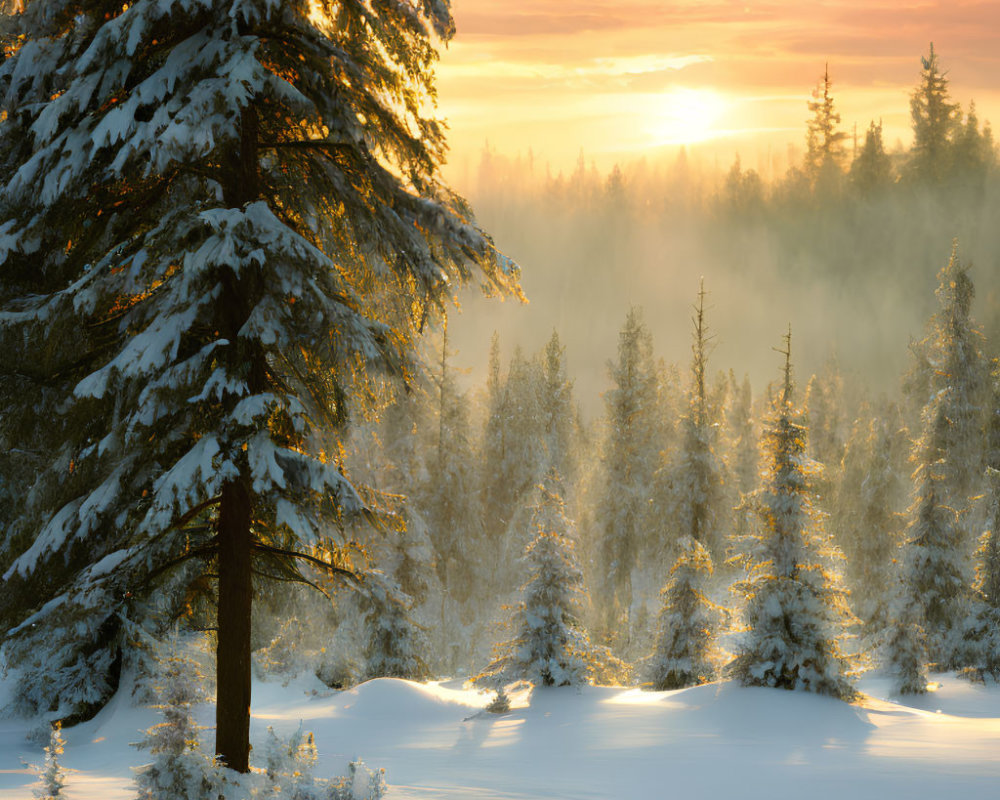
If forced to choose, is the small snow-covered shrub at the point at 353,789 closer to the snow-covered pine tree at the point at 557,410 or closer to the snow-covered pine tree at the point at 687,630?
the snow-covered pine tree at the point at 687,630

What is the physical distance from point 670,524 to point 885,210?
103234mm

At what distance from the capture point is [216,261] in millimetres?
6016

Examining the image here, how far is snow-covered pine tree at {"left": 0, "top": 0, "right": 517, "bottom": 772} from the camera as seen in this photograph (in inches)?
245

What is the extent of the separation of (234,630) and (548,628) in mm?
9398

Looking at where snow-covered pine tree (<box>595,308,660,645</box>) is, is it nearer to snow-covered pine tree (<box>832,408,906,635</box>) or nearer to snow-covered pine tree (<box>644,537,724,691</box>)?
snow-covered pine tree (<box>832,408,906,635</box>)

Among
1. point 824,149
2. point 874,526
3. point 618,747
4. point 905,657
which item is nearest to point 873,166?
point 824,149

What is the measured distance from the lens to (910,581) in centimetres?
2298

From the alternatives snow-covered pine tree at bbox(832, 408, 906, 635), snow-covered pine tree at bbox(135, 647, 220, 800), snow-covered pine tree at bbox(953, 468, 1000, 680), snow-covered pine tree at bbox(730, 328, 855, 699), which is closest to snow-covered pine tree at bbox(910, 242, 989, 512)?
snow-covered pine tree at bbox(832, 408, 906, 635)

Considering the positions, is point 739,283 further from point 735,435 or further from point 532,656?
point 532,656

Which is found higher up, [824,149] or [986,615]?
[824,149]

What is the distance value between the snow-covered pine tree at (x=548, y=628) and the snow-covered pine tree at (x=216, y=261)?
836 cm

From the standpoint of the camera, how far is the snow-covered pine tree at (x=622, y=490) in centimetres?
3666

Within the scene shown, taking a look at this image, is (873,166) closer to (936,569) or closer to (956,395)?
(956,395)

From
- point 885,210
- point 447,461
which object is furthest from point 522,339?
point 447,461
